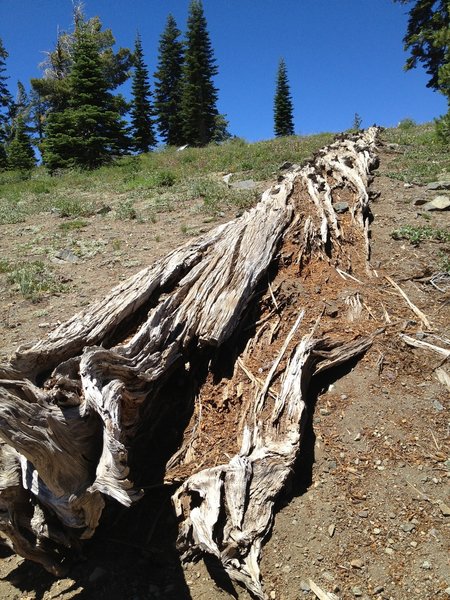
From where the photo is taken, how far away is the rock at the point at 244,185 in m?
12.7

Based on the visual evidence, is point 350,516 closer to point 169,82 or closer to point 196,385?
point 196,385

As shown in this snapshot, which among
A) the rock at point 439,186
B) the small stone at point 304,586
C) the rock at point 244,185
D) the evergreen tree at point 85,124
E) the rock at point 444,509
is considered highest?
the evergreen tree at point 85,124

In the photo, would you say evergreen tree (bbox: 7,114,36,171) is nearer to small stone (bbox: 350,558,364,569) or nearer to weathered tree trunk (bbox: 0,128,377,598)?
weathered tree trunk (bbox: 0,128,377,598)

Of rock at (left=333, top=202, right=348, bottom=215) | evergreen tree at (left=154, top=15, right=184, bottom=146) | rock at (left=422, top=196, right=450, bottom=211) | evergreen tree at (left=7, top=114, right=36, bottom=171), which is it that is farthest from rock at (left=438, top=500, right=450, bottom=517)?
evergreen tree at (left=154, top=15, right=184, bottom=146)

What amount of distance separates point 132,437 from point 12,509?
44.0 inches

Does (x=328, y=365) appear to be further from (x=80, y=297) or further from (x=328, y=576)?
(x=80, y=297)

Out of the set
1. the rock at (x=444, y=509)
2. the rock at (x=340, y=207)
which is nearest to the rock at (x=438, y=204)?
the rock at (x=340, y=207)

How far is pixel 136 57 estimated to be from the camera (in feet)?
145

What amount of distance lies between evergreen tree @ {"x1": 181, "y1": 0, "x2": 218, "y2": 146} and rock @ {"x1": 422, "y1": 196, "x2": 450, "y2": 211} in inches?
1385

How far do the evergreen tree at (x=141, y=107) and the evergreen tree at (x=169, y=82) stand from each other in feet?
10.0

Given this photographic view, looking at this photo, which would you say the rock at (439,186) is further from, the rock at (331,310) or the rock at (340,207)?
the rock at (331,310)

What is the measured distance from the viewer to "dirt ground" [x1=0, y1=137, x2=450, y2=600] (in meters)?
3.07

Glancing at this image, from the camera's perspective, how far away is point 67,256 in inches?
351

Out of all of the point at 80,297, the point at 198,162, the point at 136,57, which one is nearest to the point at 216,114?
the point at 136,57
